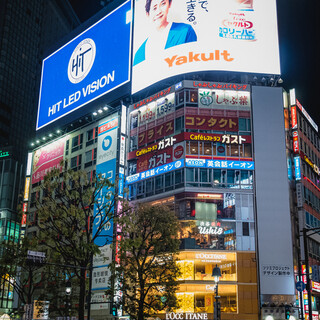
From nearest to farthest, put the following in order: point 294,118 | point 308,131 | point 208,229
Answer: point 208,229 < point 294,118 < point 308,131

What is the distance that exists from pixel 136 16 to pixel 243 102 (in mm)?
20921

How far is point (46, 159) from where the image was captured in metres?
77.3

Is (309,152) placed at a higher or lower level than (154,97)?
lower

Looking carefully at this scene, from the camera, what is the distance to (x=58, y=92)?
77.2 m

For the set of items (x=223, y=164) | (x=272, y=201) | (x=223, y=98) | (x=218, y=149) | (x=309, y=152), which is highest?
(x=223, y=98)

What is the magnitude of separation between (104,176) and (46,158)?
19725mm

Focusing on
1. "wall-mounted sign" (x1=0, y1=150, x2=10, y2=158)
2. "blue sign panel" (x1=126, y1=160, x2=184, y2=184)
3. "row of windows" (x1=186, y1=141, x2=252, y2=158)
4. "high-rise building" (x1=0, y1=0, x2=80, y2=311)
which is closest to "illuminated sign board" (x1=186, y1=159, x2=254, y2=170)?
"row of windows" (x1=186, y1=141, x2=252, y2=158)

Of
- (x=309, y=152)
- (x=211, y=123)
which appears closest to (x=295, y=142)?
(x=309, y=152)

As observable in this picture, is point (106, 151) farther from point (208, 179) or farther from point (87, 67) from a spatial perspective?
point (87, 67)

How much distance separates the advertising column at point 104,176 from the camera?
56.5 m

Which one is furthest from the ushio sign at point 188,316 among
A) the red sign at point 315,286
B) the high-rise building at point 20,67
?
the high-rise building at point 20,67

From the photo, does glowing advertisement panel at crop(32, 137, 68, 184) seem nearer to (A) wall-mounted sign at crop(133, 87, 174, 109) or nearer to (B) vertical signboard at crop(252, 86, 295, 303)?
(A) wall-mounted sign at crop(133, 87, 174, 109)

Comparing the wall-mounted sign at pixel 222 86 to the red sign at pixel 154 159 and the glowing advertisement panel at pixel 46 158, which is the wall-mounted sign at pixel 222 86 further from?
the glowing advertisement panel at pixel 46 158

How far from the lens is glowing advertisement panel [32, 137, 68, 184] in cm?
7510
